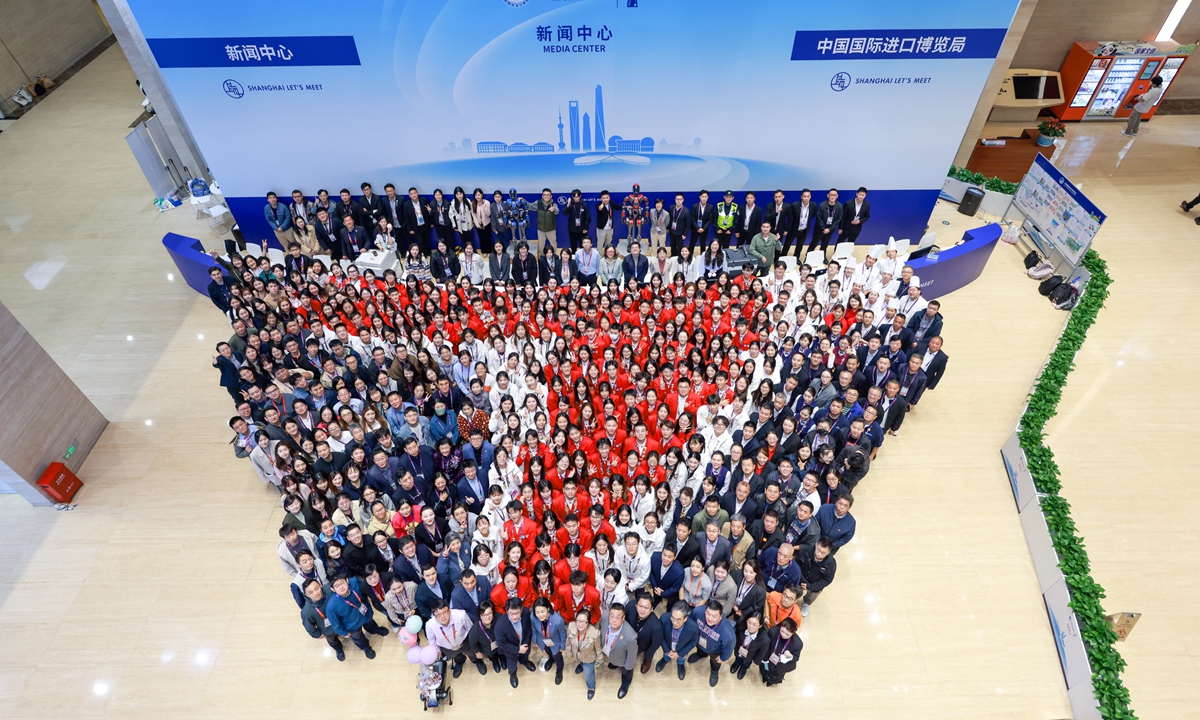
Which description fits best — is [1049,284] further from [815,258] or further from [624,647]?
[624,647]

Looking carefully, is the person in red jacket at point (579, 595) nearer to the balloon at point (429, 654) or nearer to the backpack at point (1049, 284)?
the balloon at point (429, 654)

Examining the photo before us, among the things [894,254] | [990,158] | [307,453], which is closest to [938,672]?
[894,254]

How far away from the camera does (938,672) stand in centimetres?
614

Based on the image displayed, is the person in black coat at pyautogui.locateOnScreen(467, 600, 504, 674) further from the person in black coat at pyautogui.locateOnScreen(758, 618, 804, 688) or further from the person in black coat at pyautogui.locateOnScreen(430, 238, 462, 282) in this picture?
the person in black coat at pyautogui.locateOnScreen(430, 238, 462, 282)

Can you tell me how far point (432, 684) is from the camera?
5.75 m

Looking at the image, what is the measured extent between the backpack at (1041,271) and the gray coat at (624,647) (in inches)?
389

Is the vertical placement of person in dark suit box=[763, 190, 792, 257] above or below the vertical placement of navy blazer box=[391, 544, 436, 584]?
below

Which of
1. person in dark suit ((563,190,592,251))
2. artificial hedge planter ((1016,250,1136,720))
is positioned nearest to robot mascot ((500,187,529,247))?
person in dark suit ((563,190,592,251))

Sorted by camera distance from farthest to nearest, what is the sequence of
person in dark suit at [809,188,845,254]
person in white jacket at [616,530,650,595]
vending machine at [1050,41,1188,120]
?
vending machine at [1050,41,1188,120] → person in dark suit at [809,188,845,254] → person in white jacket at [616,530,650,595]

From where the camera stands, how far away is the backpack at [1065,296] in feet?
33.9

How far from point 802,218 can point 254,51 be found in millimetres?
8959

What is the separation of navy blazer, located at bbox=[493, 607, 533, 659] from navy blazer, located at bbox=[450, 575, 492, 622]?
7.2 inches

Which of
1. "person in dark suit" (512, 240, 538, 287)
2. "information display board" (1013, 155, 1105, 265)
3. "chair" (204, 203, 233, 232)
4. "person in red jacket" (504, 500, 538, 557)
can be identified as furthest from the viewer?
"chair" (204, 203, 233, 232)

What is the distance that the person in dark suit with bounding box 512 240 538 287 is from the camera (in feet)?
32.4
